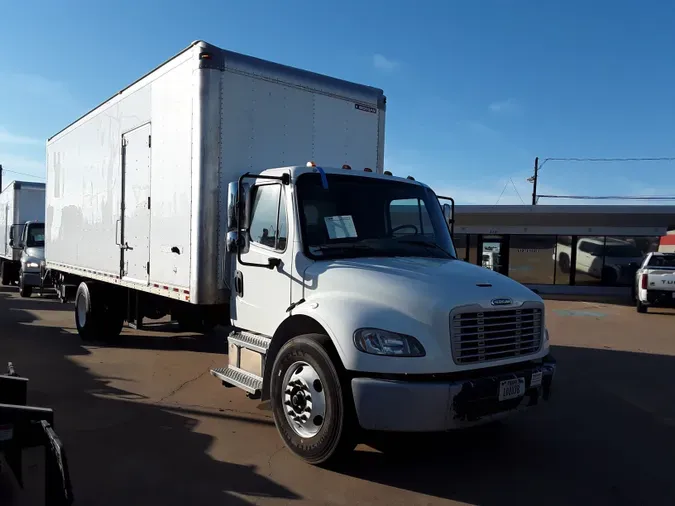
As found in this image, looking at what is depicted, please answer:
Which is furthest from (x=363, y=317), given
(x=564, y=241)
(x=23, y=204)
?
(x=564, y=241)

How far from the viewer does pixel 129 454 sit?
471cm

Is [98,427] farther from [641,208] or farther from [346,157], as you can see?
[641,208]

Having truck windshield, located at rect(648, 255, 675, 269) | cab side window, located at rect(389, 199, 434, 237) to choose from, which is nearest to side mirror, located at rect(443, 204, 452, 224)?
cab side window, located at rect(389, 199, 434, 237)

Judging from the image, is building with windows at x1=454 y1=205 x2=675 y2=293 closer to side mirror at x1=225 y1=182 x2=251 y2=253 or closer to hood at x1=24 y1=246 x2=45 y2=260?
hood at x1=24 y1=246 x2=45 y2=260

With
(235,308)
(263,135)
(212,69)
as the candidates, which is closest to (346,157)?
(263,135)

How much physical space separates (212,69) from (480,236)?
62.6ft

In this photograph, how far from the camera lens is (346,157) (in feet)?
23.2

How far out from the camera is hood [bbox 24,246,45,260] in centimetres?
1669

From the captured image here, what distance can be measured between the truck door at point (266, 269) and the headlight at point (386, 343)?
109cm

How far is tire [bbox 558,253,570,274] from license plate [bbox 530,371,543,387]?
19894mm

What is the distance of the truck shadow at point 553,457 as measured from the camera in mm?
4195

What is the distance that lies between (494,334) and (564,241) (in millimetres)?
20259

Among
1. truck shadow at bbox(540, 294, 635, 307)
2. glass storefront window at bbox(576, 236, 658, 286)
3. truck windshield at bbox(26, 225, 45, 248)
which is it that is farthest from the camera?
glass storefront window at bbox(576, 236, 658, 286)

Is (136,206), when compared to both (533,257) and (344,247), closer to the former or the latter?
(344,247)
